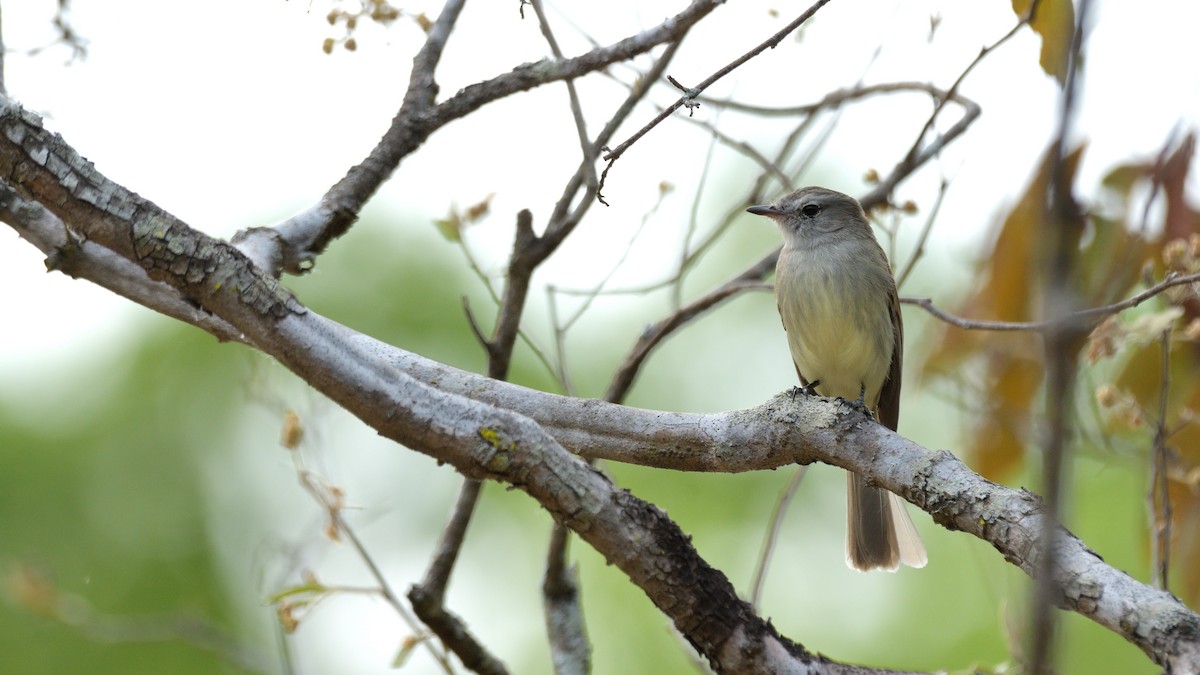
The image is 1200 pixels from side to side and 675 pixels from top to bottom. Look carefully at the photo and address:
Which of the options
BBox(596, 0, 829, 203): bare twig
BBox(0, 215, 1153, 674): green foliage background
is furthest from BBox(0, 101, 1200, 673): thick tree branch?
BBox(0, 215, 1153, 674): green foliage background

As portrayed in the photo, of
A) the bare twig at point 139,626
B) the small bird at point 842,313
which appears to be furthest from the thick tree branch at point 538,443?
the small bird at point 842,313

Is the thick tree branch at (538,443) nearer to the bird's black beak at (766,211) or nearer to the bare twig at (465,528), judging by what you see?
the bare twig at (465,528)

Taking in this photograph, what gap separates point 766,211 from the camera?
16.1 feet

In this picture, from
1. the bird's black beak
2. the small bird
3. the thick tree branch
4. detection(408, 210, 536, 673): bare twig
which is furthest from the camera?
the bird's black beak

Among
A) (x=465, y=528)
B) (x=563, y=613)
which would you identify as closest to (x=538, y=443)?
(x=465, y=528)

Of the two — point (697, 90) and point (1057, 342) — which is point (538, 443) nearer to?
point (697, 90)

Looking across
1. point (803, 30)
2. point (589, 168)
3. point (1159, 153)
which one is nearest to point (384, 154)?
point (589, 168)

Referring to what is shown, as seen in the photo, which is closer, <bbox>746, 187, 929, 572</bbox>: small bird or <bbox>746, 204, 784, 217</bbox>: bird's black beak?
<bbox>746, 187, 929, 572</bbox>: small bird

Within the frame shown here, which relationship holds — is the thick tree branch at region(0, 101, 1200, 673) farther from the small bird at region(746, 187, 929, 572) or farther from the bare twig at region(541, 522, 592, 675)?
the small bird at region(746, 187, 929, 572)

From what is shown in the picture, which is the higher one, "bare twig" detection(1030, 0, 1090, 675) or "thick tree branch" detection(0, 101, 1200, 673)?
"thick tree branch" detection(0, 101, 1200, 673)

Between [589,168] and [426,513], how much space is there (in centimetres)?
490

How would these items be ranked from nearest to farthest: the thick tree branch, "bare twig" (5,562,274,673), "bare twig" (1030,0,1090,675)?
"bare twig" (1030,0,1090,675)
the thick tree branch
"bare twig" (5,562,274,673)

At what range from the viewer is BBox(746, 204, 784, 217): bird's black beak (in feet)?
15.9

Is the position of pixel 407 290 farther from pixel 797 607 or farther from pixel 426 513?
pixel 797 607
